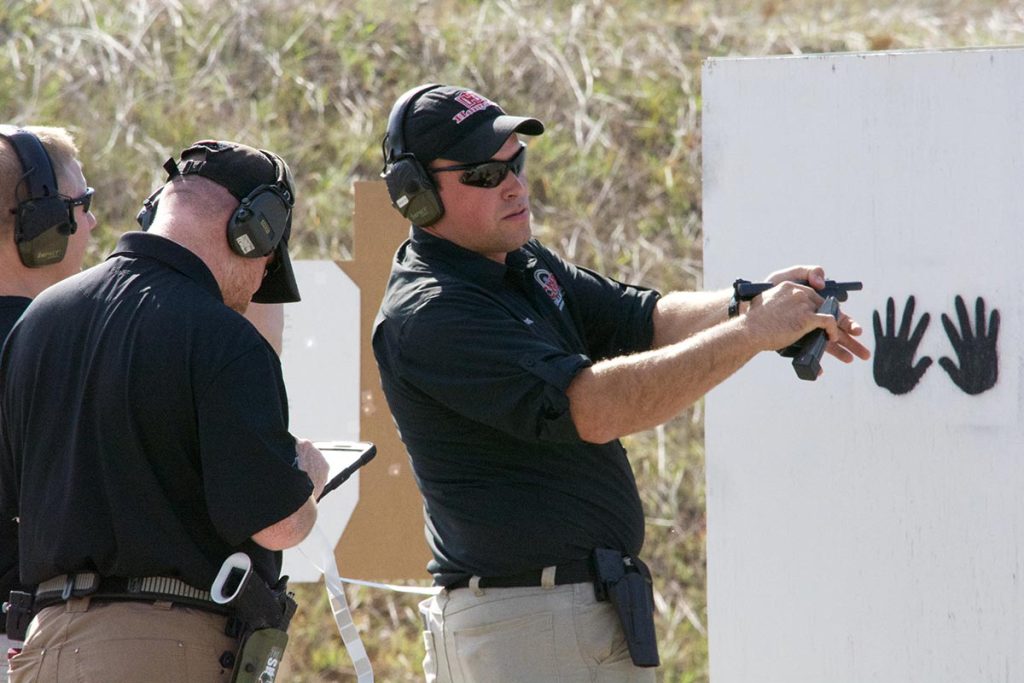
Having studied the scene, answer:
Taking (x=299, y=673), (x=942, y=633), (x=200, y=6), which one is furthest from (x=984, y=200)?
(x=200, y=6)

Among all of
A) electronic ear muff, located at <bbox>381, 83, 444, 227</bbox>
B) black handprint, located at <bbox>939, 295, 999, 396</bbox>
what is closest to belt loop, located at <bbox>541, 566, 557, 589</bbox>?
electronic ear muff, located at <bbox>381, 83, 444, 227</bbox>

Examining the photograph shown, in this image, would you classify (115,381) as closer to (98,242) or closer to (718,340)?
(718,340)

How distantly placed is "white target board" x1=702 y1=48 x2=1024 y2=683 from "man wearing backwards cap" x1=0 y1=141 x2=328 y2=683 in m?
1.70

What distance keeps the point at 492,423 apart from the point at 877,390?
1.39m

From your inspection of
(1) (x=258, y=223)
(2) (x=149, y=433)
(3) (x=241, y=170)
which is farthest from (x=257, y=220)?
(2) (x=149, y=433)

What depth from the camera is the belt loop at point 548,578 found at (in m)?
2.51

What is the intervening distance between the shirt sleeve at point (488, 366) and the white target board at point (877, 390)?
1.16 meters

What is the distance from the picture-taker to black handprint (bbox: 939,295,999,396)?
3322 mm

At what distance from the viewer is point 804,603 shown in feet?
11.5

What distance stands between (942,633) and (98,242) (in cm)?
395

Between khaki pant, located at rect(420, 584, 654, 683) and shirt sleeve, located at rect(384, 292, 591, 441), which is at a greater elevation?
shirt sleeve, located at rect(384, 292, 591, 441)

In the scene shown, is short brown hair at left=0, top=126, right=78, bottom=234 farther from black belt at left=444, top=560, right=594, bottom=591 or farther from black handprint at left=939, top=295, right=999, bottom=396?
black handprint at left=939, top=295, right=999, bottom=396

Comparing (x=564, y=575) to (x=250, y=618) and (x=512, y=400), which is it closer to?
(x=512, y=400)

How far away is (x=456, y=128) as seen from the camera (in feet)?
8.82
